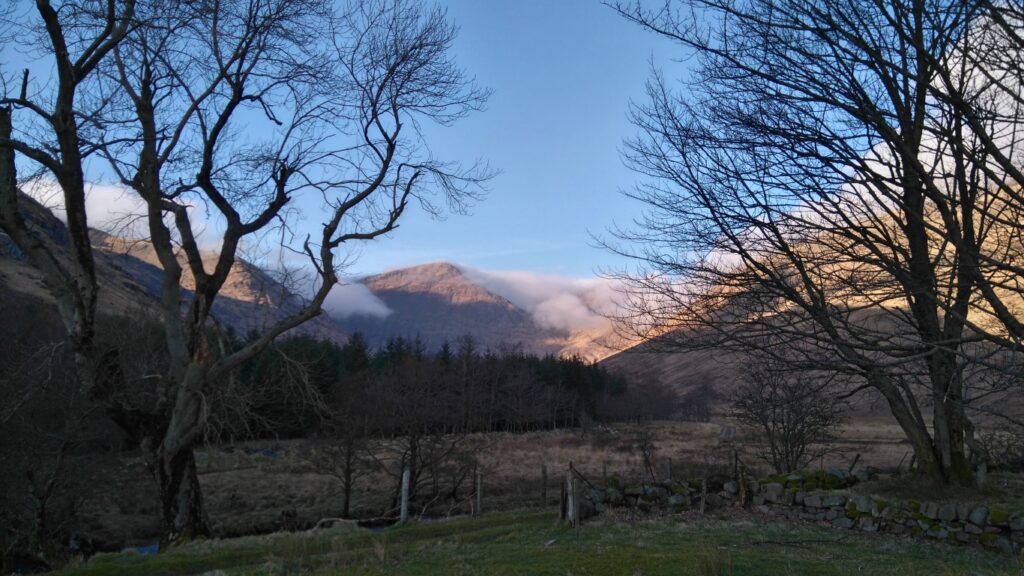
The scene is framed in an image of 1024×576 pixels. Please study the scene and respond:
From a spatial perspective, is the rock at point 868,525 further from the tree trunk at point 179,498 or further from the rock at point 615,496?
the tree trunk at point 179,498

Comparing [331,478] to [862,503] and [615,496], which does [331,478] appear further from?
[862,503]

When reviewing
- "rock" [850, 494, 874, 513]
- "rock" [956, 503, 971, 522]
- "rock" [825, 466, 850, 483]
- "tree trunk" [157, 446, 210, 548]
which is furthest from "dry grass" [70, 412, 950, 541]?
"rock" [956, 503, 971, 522]

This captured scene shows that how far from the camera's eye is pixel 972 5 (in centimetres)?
473

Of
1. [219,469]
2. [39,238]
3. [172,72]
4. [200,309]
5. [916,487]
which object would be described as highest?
[172,72]

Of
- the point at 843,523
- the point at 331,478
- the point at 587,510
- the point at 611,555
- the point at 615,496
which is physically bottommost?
the point at 331,478

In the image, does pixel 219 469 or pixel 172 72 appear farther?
pixel 219 469

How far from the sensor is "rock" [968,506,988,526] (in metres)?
11.0

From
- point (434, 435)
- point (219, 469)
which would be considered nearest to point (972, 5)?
point (434, 435)

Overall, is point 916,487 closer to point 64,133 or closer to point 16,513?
point 64,133

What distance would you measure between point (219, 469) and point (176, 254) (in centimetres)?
3294

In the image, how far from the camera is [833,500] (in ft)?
45.8

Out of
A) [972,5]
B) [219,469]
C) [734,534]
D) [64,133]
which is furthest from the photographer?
[219,469]

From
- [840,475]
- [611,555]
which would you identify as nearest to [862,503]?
[840,475]

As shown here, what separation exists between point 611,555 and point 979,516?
7325 millimetres
